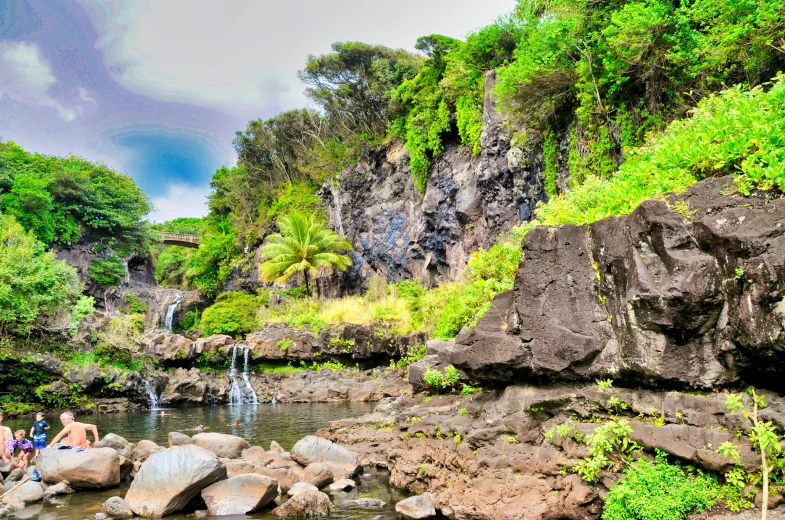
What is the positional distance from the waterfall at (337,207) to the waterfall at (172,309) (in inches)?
627

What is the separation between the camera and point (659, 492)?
5887 mm

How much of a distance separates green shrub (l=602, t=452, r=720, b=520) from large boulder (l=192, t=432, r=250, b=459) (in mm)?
8680

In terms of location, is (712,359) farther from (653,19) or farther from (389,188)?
(389,188)

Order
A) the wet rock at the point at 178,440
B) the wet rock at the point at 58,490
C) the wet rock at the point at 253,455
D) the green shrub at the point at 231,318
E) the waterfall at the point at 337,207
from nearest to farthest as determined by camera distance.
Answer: the wet rock at the point at 58,490, the wet rock at the point at 253,455, the wet rock at the point at 178,440, the green shrub at the point at 231,318, the waterfall at the point at 337,207

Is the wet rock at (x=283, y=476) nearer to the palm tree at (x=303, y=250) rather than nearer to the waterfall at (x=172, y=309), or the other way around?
the palm tree at (x=303, y=250)

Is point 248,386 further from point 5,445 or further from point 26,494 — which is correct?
point 26,494

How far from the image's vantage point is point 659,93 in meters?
13.2

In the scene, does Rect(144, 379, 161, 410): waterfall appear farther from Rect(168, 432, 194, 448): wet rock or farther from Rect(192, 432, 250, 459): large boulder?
Rect(192, 432, 250, 459): large boulder

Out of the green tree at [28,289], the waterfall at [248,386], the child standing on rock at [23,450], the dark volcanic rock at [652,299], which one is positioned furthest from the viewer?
the waterfall at [248,386]

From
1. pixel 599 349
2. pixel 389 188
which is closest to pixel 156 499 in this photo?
pixel 599 349

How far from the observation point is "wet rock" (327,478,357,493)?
9562 mm

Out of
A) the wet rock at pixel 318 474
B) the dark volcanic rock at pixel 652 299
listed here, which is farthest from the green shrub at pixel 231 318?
the dark volcanic rock at pixel 652 299

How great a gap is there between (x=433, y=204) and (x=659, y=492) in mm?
24404

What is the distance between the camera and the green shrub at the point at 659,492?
18.7 feet
